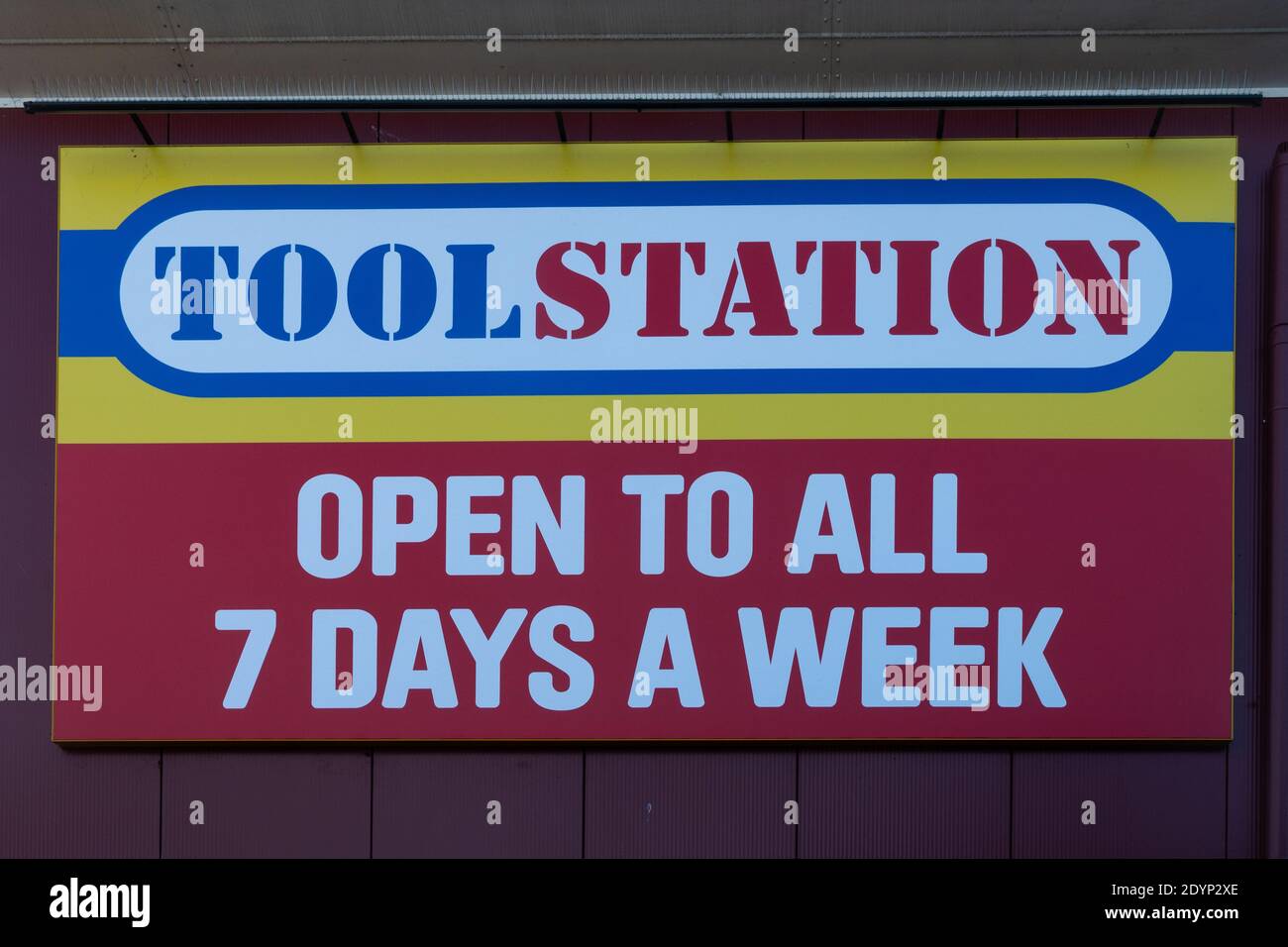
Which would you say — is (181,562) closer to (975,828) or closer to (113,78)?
(113,78)

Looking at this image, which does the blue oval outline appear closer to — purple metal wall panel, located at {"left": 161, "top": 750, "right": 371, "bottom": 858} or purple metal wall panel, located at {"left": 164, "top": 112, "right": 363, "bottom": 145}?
purple metal wall panel, located at {"left": 164, "top": 112, "right": 363, "bottom": 145}

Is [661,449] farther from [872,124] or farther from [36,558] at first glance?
[36,558]

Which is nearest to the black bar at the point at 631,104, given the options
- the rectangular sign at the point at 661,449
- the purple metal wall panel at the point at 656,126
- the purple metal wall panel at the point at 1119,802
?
the purple metal wall panel at the point at 656,126

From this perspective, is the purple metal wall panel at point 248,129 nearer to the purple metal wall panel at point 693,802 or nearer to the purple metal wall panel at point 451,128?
the purple metal wall panel at point 451,128

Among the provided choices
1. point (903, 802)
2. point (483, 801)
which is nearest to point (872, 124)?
point (903, 802)

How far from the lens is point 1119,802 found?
4531 millimetres

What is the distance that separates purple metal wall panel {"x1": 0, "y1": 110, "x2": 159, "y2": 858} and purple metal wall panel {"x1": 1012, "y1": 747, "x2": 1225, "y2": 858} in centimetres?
442

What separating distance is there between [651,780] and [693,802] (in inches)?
9.4

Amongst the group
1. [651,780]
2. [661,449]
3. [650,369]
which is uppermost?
[650,369]

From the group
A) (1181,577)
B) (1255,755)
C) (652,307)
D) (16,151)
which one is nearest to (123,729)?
(16,151)

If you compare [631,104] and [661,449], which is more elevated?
[631,104]

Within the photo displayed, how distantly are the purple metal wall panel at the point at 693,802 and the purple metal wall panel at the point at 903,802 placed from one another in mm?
153

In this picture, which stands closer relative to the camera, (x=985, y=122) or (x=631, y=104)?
(x=631, y=104)

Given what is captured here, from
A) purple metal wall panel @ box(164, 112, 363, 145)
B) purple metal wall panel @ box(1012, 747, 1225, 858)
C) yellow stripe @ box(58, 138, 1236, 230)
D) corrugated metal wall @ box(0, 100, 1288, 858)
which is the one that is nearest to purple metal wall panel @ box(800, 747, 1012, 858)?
corrugated metal wall @ box(0, 100, 1288, 858)
